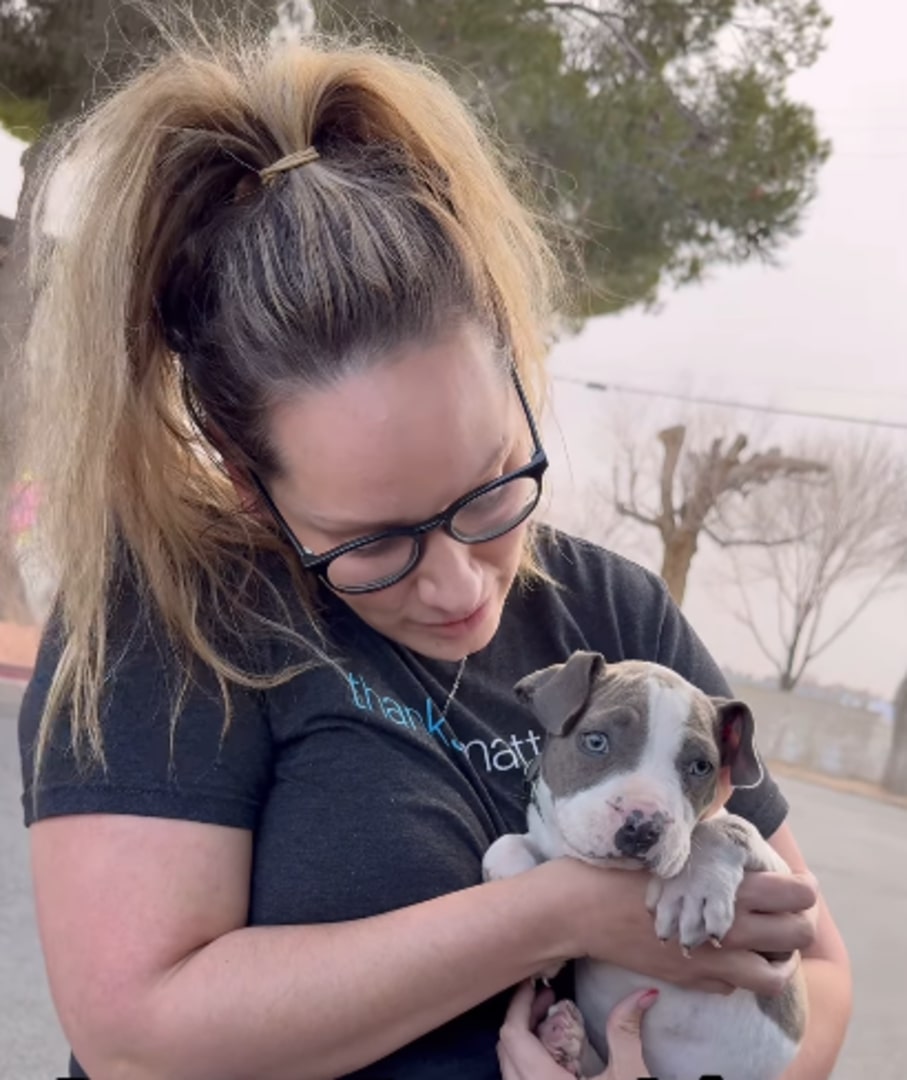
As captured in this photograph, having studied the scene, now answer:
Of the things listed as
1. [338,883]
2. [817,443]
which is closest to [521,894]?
[338,883]

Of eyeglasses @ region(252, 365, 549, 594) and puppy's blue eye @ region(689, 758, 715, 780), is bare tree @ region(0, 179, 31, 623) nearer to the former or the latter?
eyeglasses @ region(252, 365, 549, 594)

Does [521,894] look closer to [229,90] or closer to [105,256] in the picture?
[105,256]

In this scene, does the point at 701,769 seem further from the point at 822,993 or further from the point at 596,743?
the point at 822,993

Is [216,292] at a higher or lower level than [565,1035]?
higher

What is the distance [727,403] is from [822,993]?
1.03 metres

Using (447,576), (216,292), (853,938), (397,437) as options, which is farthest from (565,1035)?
(853,938)

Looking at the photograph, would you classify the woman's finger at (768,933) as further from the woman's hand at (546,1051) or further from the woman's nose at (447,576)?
the woman's nose at (447,576)

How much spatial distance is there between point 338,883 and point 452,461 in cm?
32

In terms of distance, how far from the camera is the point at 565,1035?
892mm

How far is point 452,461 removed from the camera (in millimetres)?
894

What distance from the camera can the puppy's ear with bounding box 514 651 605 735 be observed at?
882 mm

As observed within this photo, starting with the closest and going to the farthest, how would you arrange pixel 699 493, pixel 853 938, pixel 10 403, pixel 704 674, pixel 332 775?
pixel 332 775 < pixel 704 674 < pixel 10 403 < pixel 853 938 < pixel 699 493

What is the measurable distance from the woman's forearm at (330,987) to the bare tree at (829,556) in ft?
3.14

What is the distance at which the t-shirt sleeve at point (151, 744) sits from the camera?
846 mm
